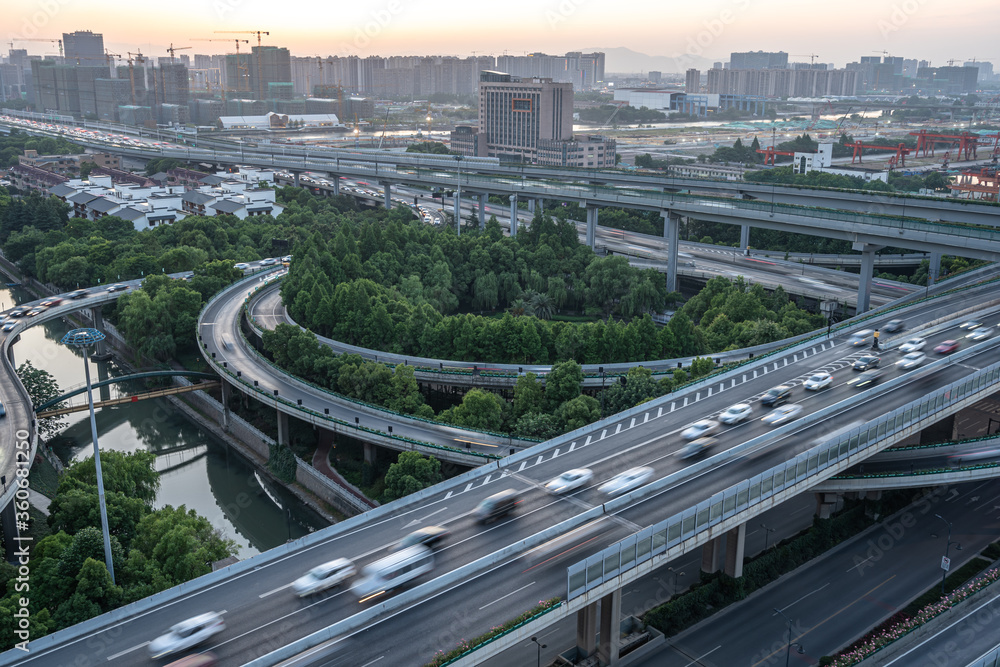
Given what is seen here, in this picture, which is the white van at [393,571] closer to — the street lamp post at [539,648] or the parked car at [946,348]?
the street lamp post at [539,648]

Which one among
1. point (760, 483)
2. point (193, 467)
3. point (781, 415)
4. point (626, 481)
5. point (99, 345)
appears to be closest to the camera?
point (760, 483)

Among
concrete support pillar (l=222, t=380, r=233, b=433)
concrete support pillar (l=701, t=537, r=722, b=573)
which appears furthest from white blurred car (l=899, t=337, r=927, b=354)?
concrete support pillar (l=222, t=380, r=233, b=433)

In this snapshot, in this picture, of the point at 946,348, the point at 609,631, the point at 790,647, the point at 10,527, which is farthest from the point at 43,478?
the point at 946,348

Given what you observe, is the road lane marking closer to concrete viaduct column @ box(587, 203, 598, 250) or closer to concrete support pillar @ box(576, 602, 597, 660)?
concrete support pillar @ box(576, 602, 597, 660)

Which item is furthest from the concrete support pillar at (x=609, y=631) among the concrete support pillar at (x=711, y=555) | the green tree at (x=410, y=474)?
the green tree at (x=410, y=474)

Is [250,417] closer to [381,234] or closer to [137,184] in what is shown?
[381,234]

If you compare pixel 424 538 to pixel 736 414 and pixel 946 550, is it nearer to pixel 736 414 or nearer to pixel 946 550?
pixel 736 414
